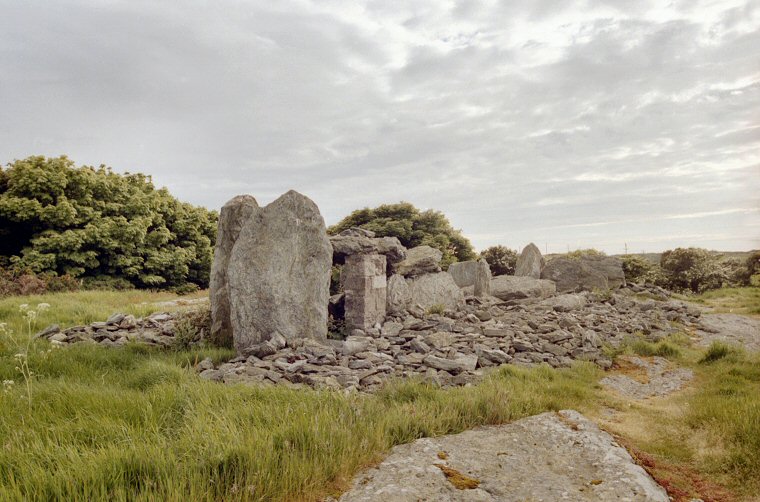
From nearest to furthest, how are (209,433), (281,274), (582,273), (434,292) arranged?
(209,433) < (281,274) < (434,292) < (582,273)

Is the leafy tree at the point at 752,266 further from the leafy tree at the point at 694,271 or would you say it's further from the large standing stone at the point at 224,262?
the large standing stone at the point at 224,262

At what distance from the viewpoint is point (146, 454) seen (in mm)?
3281

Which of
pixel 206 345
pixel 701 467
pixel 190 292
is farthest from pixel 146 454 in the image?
pixel 190 292

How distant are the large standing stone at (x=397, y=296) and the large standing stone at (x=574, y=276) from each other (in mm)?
9106

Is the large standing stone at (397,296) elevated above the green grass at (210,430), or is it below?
above

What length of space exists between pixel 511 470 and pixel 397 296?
9535 mm

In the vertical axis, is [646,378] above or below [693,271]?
below

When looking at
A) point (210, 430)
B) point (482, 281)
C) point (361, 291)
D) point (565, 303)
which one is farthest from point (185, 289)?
point (210, 430)

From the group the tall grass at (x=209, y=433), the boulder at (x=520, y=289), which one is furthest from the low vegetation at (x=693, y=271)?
the tall grass at (x=209, y=433)

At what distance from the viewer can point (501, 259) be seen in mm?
27828

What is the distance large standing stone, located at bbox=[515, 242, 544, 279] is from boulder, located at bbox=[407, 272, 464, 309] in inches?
318

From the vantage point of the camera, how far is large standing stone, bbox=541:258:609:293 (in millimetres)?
19750

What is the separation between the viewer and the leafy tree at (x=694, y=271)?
2394 cm

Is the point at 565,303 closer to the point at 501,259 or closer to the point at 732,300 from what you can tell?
the point at 732,300
